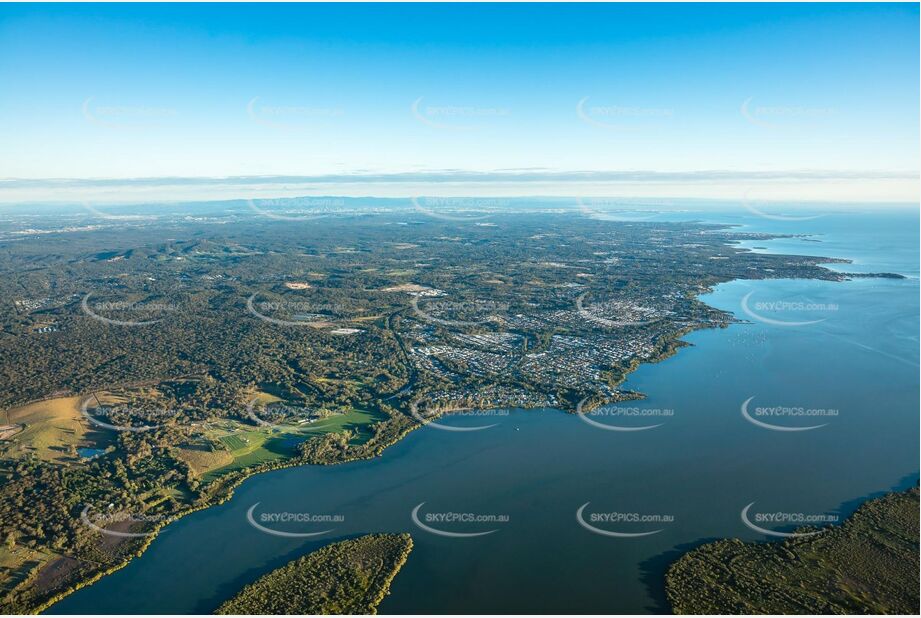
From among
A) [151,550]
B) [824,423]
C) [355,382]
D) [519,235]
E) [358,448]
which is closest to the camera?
[151,550]

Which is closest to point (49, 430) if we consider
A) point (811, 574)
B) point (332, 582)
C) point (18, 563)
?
point (18, 563)

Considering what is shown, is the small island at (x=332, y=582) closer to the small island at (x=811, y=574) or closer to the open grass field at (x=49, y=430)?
the small island at (x=811, y=574)

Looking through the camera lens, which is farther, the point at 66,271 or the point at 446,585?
the point at 66,271

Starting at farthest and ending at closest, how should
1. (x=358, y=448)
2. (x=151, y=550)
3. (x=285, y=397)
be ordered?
1. (x=285, y=397)
2. (x=358, y=448)
3. (x=151, y=550)

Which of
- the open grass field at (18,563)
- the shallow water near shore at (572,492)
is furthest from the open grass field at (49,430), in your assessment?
the shallow water near shore at (572,492)

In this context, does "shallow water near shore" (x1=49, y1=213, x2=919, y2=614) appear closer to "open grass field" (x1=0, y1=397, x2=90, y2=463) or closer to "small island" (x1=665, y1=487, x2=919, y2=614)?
"small island" (x1=665, y1=487, x2=919, y2=614)

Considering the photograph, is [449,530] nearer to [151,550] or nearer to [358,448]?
[358,448]

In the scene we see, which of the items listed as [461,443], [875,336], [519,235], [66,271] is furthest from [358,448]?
[519,235]

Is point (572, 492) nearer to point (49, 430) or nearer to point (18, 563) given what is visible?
point (18, 563)
